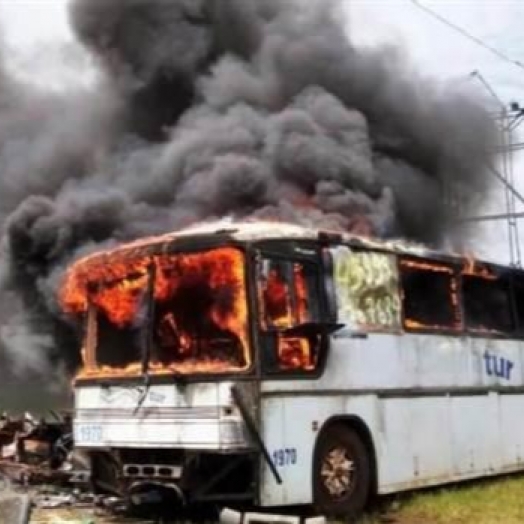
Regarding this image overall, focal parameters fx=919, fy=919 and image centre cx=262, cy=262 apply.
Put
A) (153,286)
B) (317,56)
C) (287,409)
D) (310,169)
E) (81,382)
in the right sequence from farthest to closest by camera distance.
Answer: (317,56) < (310,169) < (81,382) < (153,286) < (287,409)

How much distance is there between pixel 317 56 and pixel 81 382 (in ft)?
39.6

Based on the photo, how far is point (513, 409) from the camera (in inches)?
423

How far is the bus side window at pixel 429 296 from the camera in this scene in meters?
9.17

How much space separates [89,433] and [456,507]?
3.48 meters

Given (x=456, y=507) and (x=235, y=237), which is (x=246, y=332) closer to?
(x=235, y=237)

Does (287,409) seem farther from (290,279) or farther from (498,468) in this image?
(498,468)

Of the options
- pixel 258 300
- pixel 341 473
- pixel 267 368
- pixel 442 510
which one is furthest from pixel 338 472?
pixel 258 300

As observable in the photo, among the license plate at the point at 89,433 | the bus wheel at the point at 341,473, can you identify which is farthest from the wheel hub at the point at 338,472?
the license plate at the point at 89,433

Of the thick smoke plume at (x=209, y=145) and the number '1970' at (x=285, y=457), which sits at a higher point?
the thick smoke plume at (x=209, y=145)

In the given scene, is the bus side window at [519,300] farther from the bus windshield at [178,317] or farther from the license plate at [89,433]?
the license plate at [89,433]

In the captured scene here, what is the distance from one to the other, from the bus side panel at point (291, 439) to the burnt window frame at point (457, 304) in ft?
4.91

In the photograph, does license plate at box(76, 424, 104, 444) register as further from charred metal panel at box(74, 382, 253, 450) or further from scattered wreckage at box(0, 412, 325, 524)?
scattered wreckage at box(0, 412, 325, 524)

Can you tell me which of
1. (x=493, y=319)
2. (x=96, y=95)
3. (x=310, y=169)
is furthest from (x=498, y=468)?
(x=96, y=95)

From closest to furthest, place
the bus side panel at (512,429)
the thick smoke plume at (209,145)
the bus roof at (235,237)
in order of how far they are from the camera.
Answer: the bus roof at (235,237), the bus side panel at (512,429), the thick smoke plume at (209,145)
